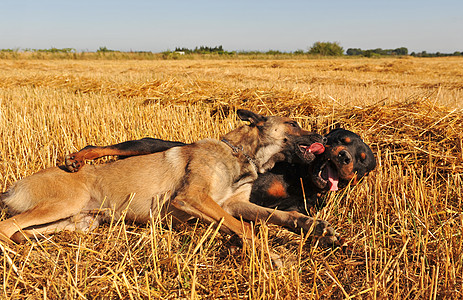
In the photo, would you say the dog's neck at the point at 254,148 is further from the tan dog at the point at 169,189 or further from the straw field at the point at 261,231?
the straw field at the point at 261,231

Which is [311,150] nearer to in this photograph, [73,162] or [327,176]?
[327,176]

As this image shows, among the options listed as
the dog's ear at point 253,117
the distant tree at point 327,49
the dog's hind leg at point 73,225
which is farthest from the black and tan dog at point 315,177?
the distant tree at point 327,49

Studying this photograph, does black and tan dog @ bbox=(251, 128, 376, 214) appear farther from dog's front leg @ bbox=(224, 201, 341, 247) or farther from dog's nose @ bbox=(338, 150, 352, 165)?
dog's front leg @ bbox=(224, 201, 341, 247)

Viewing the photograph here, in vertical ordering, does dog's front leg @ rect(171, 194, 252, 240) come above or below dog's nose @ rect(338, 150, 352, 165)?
below

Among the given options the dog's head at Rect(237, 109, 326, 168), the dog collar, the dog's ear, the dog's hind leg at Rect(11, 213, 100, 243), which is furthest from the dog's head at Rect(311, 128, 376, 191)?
the dog's hind leg at Rect(11, 213, 100, 243)

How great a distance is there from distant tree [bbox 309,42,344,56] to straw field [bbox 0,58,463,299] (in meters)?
42.1

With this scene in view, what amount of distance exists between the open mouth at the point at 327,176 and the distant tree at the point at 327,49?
44578 millimetres

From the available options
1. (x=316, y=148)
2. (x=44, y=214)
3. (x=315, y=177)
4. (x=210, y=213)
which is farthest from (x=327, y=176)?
(x=44, y=214)

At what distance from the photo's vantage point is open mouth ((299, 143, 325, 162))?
3.76 metres

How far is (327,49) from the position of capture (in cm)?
4641

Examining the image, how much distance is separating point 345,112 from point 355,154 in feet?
5.35

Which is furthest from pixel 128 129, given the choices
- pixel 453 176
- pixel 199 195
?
pixel 453 176

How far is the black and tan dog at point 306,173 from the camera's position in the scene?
3717 millimetres

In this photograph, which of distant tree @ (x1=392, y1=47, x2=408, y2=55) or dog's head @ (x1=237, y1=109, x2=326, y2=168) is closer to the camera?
dog's head @ (x1=237, y1=109, x2=326, y2=168)
